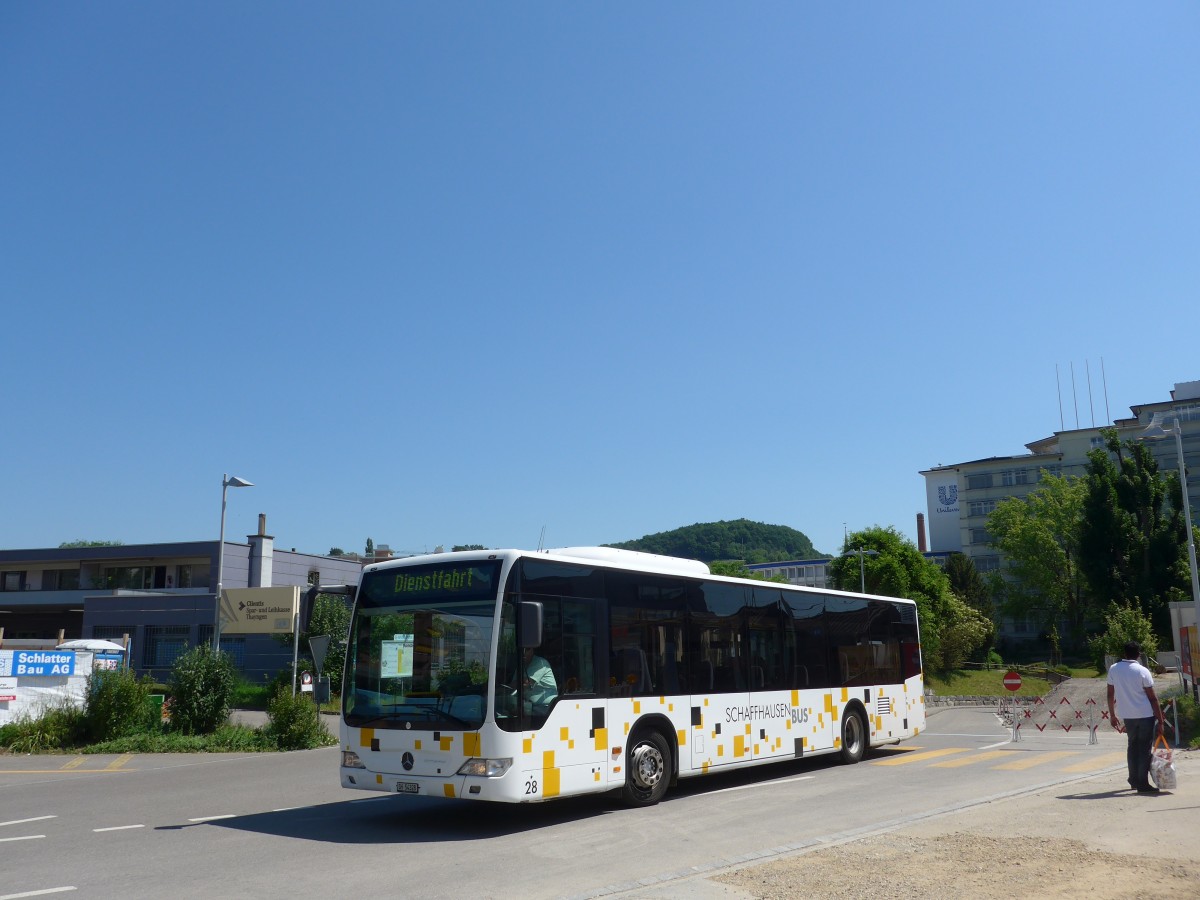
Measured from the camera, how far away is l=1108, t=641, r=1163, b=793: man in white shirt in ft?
39.2

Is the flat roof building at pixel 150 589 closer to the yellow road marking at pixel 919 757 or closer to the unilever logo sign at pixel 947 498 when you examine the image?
the yellow road marking at pixel 919 757

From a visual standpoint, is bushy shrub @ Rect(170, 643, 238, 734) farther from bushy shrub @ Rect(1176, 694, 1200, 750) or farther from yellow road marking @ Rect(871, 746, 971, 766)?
bushy shrub @ Rect(1176, 694, 1200, 750)

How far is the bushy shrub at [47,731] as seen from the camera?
76.6ft

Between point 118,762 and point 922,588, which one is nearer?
point 118,762

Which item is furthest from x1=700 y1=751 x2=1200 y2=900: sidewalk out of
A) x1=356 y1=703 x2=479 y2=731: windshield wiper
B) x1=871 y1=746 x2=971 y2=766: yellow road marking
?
x1=871 y1=746 x2=971 y2=766: yellow road marking

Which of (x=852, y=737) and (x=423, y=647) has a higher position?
(x=423, y=647)

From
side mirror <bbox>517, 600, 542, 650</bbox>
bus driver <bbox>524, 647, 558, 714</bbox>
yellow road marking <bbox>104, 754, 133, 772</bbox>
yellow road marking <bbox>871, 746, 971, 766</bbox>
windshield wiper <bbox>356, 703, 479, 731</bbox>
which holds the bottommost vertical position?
yellow road marking <bbox>104, 754, 133, 772</bbox>

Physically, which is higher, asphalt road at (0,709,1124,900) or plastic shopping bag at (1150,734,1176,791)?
plastic shopping bag at (1150,734,1176,791)

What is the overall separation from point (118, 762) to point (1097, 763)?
18877 millimetres

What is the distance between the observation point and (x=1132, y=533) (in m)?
67.8

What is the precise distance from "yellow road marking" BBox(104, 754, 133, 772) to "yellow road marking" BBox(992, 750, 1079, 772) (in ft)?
54.6

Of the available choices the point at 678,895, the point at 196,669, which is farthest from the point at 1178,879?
the point at 196,669

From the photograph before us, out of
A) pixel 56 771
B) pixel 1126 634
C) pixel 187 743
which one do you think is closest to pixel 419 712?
pixel 56 771

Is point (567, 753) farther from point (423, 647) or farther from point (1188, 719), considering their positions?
point (1188, 719)
